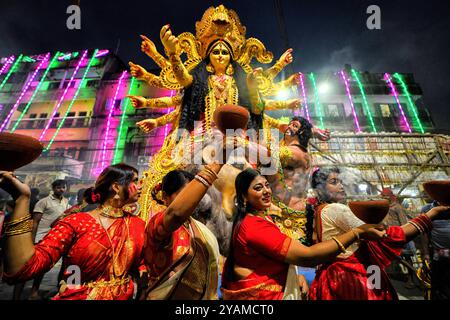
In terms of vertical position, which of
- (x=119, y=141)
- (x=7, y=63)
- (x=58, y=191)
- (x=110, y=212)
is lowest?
(x=110, y=212)

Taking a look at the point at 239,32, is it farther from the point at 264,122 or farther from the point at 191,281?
the point at 191,281

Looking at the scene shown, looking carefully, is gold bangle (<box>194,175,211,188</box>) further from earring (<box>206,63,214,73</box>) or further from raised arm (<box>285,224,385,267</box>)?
earring (<box>206,63,214,73</box>)

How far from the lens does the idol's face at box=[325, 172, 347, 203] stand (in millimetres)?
2479

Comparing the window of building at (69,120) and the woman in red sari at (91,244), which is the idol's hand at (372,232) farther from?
the window of building at (69,120)

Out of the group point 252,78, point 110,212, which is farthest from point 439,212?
point 252,78

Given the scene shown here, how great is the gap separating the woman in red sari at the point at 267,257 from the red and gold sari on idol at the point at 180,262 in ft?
0.60

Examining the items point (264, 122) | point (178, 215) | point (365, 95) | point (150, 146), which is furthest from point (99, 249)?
point (365, 95)

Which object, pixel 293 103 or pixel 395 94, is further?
pixel 395 94

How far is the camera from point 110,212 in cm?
190

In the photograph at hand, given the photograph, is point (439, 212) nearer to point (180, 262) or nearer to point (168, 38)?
point (180, 262)

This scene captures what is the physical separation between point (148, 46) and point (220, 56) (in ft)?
4.44

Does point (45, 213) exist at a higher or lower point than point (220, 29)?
lower

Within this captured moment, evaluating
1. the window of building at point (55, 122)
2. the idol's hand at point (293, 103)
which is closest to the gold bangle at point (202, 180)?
the idol's hand at point (293, 103)
